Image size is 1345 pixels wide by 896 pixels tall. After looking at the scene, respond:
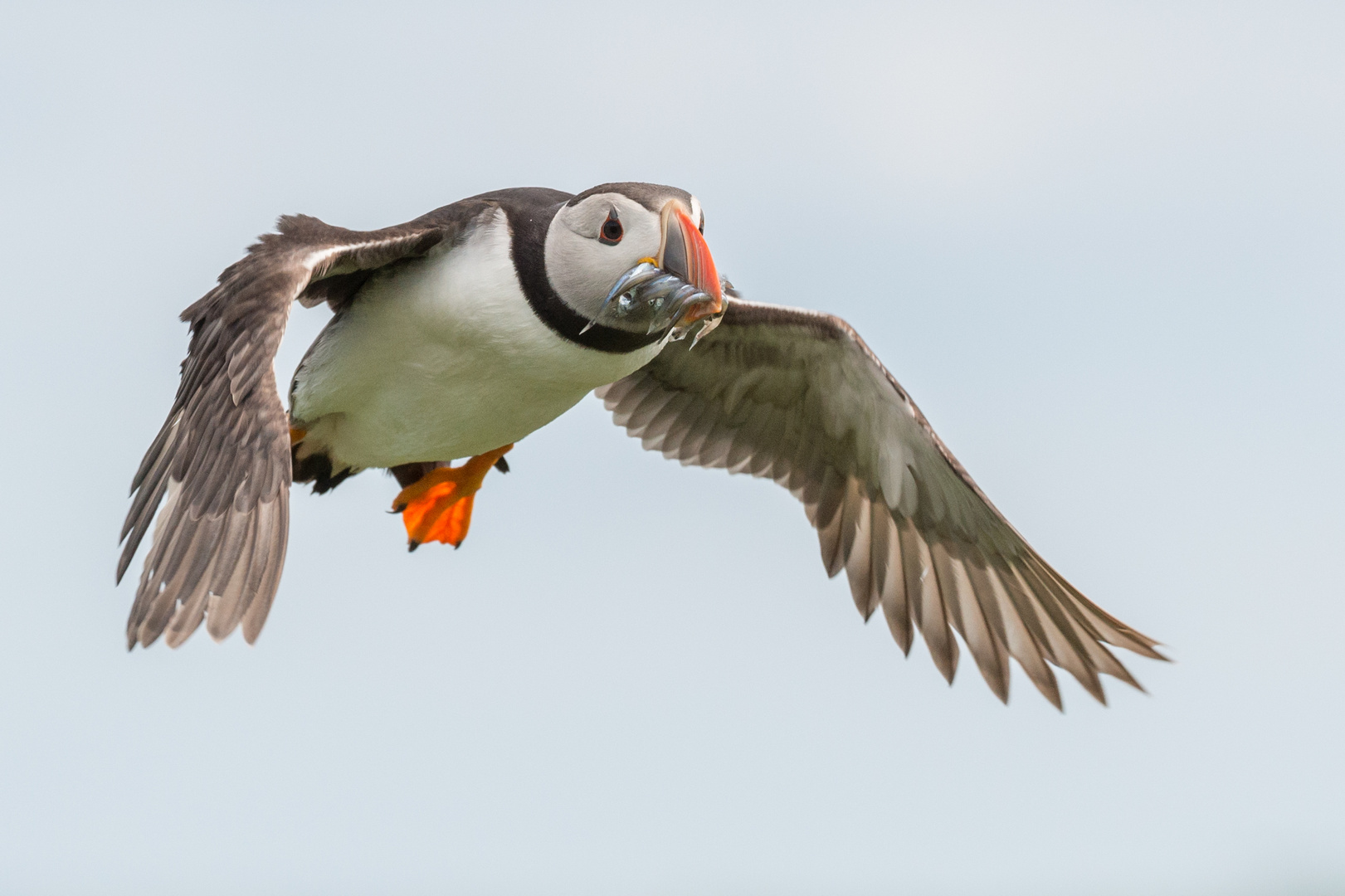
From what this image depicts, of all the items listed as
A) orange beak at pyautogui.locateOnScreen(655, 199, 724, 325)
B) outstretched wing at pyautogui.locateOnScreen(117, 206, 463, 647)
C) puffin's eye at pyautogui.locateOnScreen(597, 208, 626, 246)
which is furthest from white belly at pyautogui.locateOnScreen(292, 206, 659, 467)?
orange beak at pyautogui.locateOnScreen(655, 199, 724, 325)

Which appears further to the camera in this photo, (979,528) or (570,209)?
(979,528)

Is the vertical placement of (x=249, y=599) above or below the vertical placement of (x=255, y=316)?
below

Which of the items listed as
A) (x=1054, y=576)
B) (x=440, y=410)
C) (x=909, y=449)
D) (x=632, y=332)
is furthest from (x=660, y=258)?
(x=1054, y=576)

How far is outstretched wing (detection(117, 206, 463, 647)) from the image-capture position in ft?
20.2

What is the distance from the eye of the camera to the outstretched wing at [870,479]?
31.9ft

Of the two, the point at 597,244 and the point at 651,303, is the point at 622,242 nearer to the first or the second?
the point at 597,244

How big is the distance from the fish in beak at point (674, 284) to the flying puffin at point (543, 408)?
0.01 metres

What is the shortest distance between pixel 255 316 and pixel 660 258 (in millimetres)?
1958

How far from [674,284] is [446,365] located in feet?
5.62

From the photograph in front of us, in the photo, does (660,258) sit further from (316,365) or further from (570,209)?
(316,365)

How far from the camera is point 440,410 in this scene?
8.45 meters

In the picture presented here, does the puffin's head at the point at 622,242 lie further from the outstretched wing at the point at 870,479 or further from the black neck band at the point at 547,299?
the outstretched wing at the point at 870,479

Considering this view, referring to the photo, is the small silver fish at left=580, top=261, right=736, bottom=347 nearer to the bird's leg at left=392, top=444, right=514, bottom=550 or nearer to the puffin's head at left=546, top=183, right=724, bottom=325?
the puffin's head at left=546, top=183, right=724, bottom=325

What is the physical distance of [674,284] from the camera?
717 centimetres
